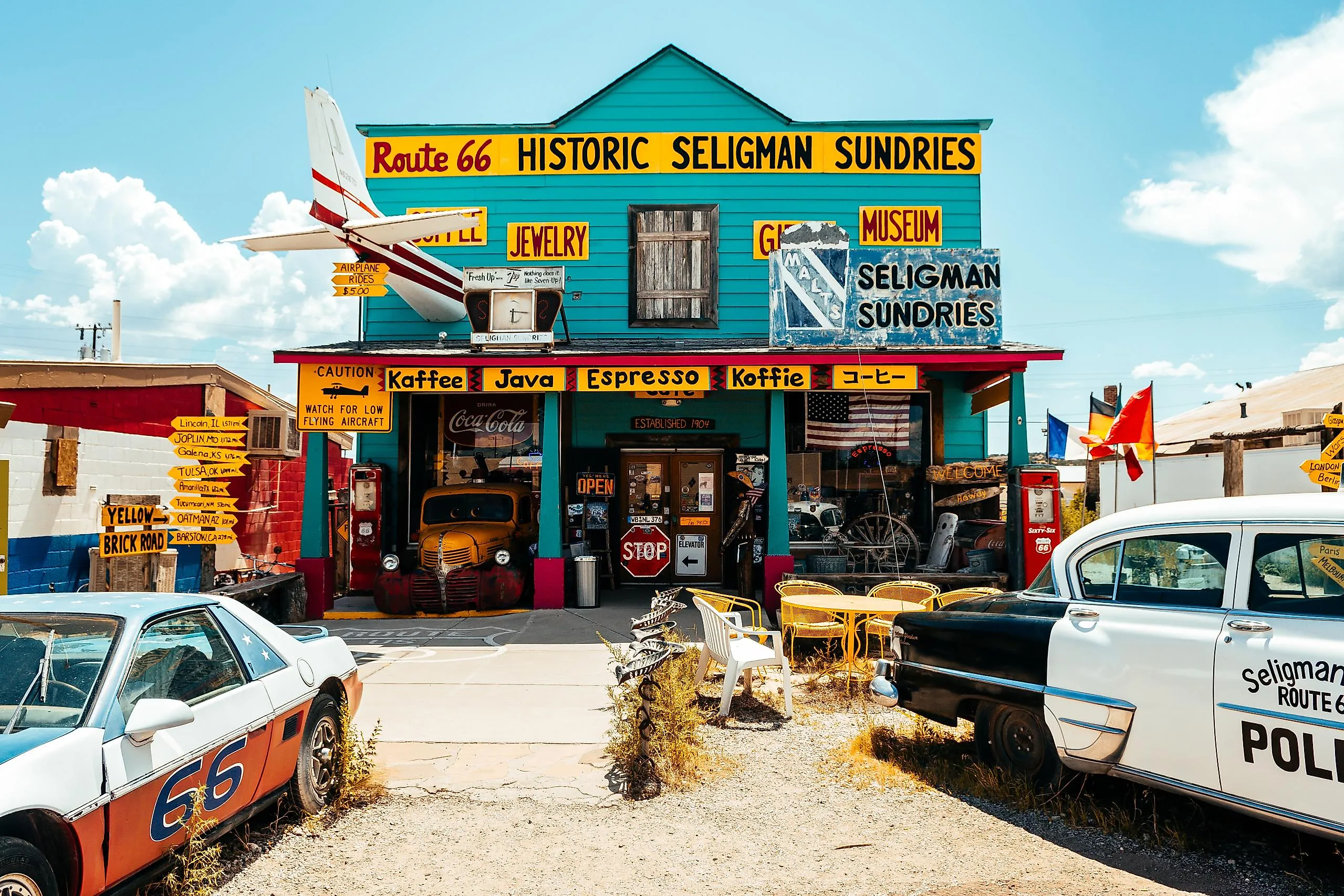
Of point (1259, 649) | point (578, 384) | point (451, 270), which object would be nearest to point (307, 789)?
point (1259, 649)

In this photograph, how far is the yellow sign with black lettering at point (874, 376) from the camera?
1193 cm

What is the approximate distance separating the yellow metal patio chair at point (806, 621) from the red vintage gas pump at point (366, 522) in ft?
24.4

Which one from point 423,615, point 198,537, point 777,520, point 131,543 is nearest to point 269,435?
point 198,537

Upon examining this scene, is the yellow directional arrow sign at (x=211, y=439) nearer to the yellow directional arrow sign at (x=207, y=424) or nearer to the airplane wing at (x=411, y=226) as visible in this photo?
the yellow directional arrow sign at (x=207, y=424)

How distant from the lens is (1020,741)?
551 centimetres

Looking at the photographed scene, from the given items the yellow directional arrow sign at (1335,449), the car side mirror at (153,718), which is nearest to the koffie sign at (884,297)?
the yellow directional arrow sign at (1335,449)

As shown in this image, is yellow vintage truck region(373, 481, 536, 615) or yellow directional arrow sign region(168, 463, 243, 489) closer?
yellow directional arrow sign region(168, 463, 243, 489)

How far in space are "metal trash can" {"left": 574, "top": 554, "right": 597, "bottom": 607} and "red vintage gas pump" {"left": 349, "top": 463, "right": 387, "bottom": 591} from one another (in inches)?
135

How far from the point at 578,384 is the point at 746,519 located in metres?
3.60

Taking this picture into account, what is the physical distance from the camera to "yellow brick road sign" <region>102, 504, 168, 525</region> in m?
7.57

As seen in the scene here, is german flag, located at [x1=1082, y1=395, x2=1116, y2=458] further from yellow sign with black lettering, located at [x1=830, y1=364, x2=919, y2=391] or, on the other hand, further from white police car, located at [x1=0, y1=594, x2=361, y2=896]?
white police car, located at [x1=0, y1=594, x2=361, y2=896]

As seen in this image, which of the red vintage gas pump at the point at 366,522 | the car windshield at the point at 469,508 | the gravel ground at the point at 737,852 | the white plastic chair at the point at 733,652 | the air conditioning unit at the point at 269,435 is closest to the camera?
the gravel ground at the point at 737,852

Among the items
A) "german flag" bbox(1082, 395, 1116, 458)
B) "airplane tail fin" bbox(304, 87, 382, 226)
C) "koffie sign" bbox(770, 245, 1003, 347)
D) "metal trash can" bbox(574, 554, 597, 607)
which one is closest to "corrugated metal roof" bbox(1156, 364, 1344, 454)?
"german flag" bbox(1082, 395, 1116, 458)

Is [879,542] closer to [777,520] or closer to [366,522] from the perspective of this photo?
[777,520]
